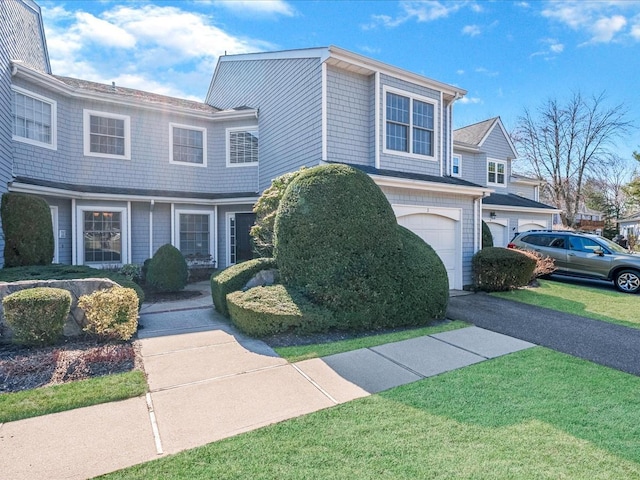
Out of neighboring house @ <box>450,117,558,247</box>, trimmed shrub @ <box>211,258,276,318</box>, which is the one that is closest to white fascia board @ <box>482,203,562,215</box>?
neighboring house @ <box>450,117,558,247</box>

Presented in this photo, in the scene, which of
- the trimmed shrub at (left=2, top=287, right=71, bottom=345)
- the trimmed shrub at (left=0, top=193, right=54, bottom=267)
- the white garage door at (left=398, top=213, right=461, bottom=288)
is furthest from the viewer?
the white garage door at (left=398, top=213, right=461, bottom=288)

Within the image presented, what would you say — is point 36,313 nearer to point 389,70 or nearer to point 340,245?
point 340,245

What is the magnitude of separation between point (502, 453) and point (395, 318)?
11.3ft

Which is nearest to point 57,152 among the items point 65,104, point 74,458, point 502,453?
point 65,104

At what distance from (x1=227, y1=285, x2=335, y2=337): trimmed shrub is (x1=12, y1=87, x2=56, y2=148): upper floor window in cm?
850

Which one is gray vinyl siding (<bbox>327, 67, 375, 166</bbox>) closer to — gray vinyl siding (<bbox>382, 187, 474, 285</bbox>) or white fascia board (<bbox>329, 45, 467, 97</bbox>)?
white fascia board (<bbox>329, 45, 467, 97</bbox>)

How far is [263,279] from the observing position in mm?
7082

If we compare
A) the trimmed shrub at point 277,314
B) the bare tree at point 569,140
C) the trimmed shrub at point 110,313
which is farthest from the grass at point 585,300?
the bare tree at point 569,140

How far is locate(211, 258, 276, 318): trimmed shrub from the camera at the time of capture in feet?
22.4

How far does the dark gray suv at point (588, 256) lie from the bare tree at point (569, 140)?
16.8 meters

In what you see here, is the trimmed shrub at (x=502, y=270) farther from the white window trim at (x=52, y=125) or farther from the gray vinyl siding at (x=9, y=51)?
the white window trim at (x=52, y=125)

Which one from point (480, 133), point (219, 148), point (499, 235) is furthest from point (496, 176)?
point (219, 148)

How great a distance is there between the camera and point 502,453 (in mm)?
2750

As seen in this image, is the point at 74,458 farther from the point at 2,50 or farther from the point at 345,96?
the point at 2,50
